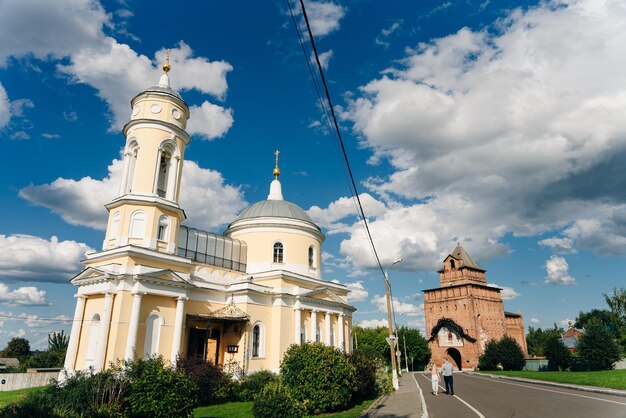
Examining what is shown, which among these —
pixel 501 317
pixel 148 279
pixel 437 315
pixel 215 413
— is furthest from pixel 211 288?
pixel 501 317

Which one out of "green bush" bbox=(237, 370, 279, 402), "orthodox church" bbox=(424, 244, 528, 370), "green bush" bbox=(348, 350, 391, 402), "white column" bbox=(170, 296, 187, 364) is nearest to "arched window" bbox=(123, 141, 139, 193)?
"white column" bbox=(170, 296, 187, 364)

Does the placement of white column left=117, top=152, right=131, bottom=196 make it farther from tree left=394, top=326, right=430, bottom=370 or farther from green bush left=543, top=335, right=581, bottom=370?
tree left=394, top=326, right=430, bottom=370

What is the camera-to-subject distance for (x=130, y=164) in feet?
78.0

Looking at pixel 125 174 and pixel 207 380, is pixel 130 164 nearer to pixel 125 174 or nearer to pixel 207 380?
pixel 125 174

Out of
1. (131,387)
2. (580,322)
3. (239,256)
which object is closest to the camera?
(131,387)

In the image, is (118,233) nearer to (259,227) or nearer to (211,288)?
(211,288)

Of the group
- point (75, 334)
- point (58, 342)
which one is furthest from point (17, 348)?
point (75, 334)

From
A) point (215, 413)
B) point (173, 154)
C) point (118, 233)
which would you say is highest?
point (173, 154)

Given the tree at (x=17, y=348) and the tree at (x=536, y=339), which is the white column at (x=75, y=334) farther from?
the tree at (x=536, y=339)

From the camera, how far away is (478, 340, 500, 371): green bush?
47.0 meters

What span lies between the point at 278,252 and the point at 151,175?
1140 cm

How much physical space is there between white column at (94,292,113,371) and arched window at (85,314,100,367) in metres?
0.78

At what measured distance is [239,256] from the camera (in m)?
29.9

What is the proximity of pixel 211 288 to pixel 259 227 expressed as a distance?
720cm
